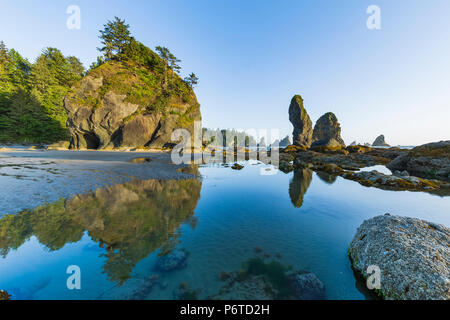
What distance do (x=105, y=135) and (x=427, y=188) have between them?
53379mm

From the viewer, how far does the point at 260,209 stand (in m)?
7.84

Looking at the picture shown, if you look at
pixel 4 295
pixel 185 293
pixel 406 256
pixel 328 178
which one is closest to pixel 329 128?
pixel 328 178

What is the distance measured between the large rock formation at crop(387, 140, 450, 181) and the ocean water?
46.5 ft

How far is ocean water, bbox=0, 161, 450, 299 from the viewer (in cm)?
323

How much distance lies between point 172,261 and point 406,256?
17.8ft

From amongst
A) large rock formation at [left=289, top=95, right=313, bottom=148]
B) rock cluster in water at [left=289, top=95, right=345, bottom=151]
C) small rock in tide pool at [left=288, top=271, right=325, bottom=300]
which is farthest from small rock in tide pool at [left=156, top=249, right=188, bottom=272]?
large rock formation at [left=289, top=95, right=313, bottom=148]

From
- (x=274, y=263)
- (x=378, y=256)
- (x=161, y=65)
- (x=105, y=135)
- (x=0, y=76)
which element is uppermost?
(x=161, y=65)

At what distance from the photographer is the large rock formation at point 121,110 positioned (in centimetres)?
3550

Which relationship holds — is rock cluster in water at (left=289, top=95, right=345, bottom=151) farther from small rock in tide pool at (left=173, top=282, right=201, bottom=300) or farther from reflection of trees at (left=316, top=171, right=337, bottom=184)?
small rock in tide pool at (left=173, top=282, right=201, bottom=300)

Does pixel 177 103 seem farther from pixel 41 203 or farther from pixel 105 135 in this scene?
pixel 41 203

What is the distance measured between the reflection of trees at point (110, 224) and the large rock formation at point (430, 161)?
28137 millimetres

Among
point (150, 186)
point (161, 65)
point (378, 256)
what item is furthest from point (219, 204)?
point (161, 65)

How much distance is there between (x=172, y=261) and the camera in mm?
3844

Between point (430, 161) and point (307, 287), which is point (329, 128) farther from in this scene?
point (307, 287)
